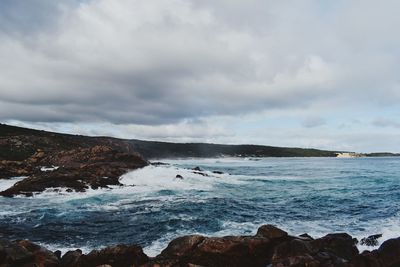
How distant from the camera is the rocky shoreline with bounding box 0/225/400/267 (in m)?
13.6

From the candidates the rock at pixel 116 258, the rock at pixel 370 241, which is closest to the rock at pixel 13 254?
the rock at pixel 116 258

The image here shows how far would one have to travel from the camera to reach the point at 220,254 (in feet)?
47.2

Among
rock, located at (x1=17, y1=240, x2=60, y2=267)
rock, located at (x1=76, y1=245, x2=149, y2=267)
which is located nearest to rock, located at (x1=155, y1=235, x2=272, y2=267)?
rock, located at (x1=76, y1=245, x2=149, y2=267)

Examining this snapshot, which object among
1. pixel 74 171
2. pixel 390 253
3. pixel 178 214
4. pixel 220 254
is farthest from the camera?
pixel 74 171

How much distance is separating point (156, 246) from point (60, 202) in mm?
16080

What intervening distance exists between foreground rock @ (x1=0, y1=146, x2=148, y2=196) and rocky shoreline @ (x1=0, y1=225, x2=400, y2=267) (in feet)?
78.5

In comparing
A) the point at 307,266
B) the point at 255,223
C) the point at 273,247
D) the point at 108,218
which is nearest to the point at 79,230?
the point at 108,218

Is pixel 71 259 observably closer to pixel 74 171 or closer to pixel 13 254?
pixel 13 254

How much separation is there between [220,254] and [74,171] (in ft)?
115

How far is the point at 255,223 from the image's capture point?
24.0 metres

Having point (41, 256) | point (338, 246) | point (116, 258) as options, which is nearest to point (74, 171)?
point (41, 256)

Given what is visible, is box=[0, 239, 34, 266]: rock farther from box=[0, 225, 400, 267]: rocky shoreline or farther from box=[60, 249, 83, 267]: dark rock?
A: box=[60, 249, 83, 267]: dark rock

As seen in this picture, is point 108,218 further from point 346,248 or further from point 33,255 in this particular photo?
point 346,248

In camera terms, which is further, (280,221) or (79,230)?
(280,221)
